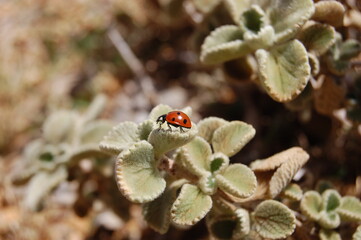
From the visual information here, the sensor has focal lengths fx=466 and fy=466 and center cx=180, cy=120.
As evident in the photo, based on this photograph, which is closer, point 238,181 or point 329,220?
point 238,181

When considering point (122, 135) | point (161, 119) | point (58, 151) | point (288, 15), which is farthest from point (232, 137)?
point (58, 151)

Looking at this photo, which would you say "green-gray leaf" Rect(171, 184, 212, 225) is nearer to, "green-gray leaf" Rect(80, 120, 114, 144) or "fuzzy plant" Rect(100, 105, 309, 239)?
"fuzzy plant" Rect(100, 105, 309, 239)

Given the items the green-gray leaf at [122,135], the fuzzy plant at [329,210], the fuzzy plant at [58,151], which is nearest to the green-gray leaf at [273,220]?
the fuzzy plant at [329,210]

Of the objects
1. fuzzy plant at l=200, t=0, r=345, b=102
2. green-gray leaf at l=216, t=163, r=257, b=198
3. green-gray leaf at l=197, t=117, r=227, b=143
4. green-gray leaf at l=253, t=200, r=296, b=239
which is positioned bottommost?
green-gray leaf at l=253, t=200, r=296, b=239

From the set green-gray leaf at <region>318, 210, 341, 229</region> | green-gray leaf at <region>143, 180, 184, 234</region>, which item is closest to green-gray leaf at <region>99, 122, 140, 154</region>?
green-gray leaf at <region>143, 180, 184, 234</region>

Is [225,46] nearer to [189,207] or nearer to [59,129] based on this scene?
[189,207]

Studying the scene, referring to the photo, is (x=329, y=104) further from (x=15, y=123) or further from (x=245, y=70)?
(x=15, y=123)
